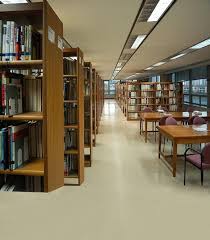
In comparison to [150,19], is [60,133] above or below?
below

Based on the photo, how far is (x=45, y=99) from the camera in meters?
1.84

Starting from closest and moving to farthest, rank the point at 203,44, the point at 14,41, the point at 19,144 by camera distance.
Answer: the point at 14,41 < the point at 19,144 < the point at 203,44

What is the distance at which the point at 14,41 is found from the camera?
6.39 feet

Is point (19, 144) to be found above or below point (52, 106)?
below

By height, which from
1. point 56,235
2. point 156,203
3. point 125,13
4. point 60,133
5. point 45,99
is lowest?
point 156,203

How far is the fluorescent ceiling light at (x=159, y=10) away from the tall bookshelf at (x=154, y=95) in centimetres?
783

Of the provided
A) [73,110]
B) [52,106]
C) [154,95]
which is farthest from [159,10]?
[154,95]

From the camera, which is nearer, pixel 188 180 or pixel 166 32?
pixel 188 180

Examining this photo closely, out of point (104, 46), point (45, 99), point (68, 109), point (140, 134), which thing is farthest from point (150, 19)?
point (140, 134)

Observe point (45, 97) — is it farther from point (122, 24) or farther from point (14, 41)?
point (122, 24)

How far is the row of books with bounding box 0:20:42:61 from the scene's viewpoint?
76.5 inches

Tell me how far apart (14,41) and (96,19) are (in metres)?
2.61

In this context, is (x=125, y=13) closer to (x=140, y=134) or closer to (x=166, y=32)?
(x=166, y=32)

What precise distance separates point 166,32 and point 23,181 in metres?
4.17
